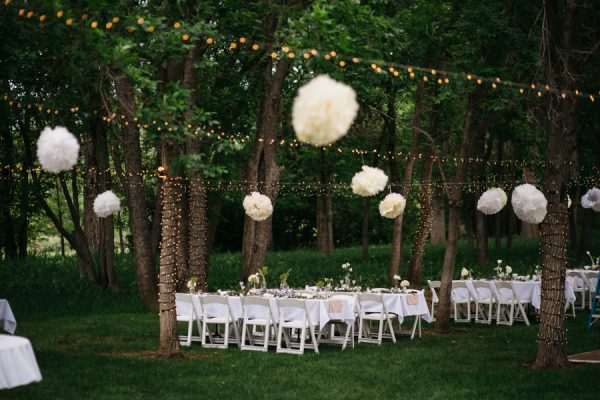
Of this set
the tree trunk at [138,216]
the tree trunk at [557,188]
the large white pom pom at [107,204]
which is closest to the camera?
the tree trunk at [557,188]

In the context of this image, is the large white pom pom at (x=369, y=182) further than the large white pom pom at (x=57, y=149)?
Yes

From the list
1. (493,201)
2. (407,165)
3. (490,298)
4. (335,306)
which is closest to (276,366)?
(335,306)

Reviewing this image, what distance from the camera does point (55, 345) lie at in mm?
13250

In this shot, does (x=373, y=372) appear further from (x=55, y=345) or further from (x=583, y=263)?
(x=583, y=263)

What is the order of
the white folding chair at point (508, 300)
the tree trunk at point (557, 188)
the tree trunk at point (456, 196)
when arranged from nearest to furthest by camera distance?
the tree trunk at point (557, 188) < the tree trunk at point (456, 196) < the white folding chair at point (508, 300)

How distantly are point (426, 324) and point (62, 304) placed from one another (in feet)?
23.6

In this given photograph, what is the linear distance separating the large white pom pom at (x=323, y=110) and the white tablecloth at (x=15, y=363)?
288 centimetres

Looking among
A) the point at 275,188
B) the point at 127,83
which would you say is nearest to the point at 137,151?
the point at 127,83

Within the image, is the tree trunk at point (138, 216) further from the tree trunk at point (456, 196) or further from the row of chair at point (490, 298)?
the tree trunk at point (456, 196)

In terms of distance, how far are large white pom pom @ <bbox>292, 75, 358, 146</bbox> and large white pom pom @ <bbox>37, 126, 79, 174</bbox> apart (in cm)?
274

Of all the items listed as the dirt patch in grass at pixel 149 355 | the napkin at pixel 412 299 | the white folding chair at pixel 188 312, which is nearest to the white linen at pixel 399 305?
the napkin at pixel 412 299

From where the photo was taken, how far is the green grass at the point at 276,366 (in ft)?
31.8

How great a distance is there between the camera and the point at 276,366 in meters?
11.4

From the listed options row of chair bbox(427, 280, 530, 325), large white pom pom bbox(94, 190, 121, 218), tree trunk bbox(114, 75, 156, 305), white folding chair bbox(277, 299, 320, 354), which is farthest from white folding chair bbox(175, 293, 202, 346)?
row of chair bbox(427, 280, 530, 325)
